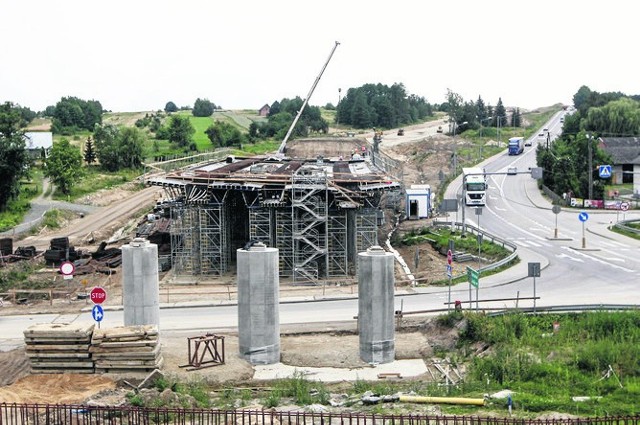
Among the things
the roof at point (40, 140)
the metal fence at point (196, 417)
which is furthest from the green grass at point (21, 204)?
the metal fence at point (196, 417)

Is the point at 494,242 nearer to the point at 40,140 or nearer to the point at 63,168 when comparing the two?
the point at 63,168

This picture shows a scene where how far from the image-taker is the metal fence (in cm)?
1911

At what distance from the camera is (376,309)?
27.0m

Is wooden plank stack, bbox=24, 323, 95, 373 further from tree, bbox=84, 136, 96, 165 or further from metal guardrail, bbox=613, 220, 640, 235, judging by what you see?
tree, bbox=84, 136, 96, 165

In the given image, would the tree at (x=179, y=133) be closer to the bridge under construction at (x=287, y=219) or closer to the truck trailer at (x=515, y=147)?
the truck trailer at (x=515, y=147)

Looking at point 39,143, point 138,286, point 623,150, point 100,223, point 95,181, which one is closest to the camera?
point 138,286

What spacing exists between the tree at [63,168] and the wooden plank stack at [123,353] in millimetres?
55814

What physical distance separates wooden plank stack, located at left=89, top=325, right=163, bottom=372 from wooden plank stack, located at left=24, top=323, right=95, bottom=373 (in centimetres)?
30

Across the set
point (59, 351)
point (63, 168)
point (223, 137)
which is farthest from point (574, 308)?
point (223, 137)

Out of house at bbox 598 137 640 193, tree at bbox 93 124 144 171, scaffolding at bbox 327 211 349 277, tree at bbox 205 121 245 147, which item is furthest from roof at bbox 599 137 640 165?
tree at bbox 205 121 245 147

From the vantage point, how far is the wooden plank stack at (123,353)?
82.6 feet

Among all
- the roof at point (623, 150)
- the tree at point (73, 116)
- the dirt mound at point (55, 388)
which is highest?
the tree at point (73, 116)

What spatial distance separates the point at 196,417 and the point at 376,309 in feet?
26.9

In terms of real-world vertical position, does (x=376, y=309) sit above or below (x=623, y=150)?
below
